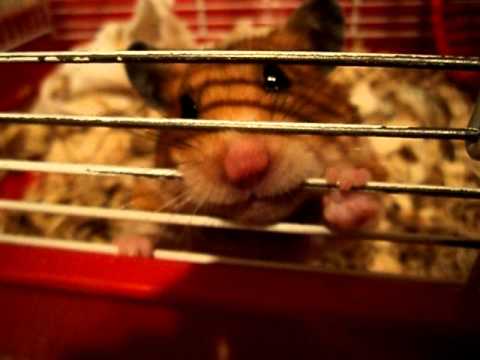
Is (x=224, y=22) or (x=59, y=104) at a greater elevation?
(x=224, y=22)

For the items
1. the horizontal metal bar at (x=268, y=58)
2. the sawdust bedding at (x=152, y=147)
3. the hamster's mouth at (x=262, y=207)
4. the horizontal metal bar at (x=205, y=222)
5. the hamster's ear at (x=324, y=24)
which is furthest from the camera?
the sawdust bedding at (x=152, y=147)

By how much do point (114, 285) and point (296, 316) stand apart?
35 cm

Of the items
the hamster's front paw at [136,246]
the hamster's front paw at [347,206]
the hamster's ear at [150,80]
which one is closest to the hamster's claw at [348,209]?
the hamster's front paw at [347,206]

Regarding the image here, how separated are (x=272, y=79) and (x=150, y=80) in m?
0.40

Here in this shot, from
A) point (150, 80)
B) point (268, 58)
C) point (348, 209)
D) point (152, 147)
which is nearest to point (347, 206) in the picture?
point (348, 209)

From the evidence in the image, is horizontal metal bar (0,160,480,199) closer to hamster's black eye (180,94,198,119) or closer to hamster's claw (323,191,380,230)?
hamster's claw (323,191,380,230)

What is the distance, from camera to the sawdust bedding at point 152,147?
1268 millimetres

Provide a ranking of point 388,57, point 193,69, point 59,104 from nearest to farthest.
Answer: point 388,57 < point 193,69 < point 59,104

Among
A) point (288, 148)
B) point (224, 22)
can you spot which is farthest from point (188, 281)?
point (224, 22)

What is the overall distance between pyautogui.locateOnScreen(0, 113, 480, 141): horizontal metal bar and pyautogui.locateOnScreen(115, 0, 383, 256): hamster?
17 cm

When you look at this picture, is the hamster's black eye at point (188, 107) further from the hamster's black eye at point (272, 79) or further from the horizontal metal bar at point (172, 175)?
the horizontal metal bar at point (172, 175)

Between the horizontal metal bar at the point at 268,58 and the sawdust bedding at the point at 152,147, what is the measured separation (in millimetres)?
621

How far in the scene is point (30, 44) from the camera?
1902 mm

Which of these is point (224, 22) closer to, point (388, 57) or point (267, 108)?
point (267, 108)
